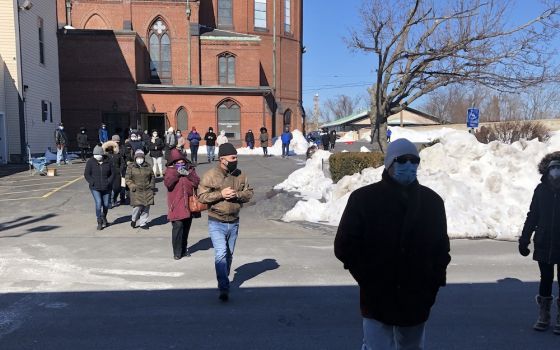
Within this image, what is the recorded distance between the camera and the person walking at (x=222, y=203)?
559 centimetres

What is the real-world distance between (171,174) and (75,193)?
8304 mm

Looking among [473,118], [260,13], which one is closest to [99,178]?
[473,118]

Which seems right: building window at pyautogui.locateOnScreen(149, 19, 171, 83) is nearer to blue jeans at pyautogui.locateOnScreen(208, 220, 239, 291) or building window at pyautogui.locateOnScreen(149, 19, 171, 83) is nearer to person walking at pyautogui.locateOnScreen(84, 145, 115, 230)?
person walking at pyautogui.locateOnScreen(84, 145, 115, 230)

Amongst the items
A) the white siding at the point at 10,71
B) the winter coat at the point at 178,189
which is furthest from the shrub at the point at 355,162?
the white siding at the point at 10,71

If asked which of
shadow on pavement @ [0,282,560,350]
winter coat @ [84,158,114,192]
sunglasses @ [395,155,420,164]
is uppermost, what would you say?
sunglasses @ [395,155,420,164]

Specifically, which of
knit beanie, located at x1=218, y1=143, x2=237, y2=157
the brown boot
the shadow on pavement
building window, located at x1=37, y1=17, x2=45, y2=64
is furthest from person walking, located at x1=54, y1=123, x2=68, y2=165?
the brown boot

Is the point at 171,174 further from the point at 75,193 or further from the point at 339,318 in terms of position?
the point at 75,193

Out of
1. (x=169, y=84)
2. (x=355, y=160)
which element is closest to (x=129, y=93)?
(x=169, y=84)

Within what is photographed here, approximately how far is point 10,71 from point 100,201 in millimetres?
16739

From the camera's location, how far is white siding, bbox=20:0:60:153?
80.3 ft

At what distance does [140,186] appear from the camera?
1005 cm

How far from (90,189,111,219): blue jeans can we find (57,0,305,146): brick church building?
2439 centimetres

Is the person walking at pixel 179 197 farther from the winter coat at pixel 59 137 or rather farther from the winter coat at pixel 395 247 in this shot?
the winter coat at pixel 59 137

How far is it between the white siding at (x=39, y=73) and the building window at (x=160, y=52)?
1017cm
